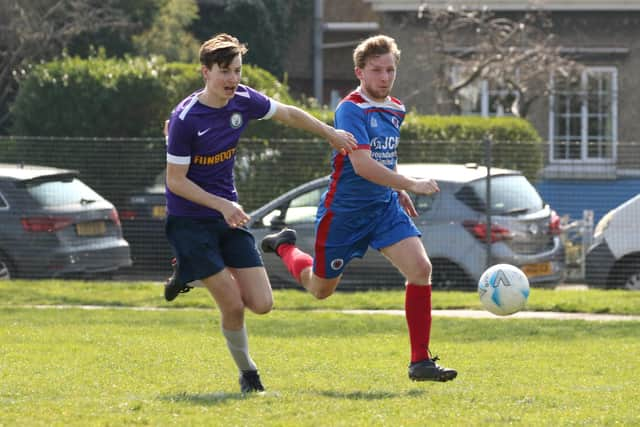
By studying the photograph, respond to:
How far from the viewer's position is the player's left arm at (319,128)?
7.92 meters

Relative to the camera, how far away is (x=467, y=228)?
1573 cm

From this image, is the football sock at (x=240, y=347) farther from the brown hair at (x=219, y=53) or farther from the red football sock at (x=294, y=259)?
the brown hair at (x=219, y=53)

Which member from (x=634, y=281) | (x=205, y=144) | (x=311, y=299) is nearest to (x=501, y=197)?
(x=634, y=281)

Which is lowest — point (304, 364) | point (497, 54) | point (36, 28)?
point (304, 364)

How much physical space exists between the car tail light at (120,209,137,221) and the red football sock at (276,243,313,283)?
28.2 ft

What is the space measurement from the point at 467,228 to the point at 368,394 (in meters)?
8.10

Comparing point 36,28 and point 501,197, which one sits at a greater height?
point 36,28

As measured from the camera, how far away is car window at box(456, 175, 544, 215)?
15734mm

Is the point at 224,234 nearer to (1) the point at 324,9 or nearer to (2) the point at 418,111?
(2) the point at 418,111

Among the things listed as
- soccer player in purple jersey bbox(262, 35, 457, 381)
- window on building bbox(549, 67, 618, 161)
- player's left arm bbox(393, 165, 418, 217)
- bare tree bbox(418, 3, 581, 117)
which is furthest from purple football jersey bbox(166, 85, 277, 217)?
window on building bbox(549, 67, 618, 161)

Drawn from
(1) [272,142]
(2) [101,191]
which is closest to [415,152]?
(1) [272,142]

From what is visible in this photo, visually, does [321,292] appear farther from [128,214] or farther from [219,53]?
Result: [128,214]

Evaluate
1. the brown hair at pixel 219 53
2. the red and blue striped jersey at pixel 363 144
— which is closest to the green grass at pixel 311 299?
the red and blue striped jersey at pixel 363 144

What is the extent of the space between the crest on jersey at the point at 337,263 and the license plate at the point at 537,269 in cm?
730
